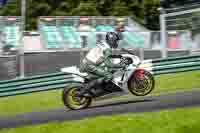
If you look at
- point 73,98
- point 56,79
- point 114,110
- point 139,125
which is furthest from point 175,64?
point 139,125

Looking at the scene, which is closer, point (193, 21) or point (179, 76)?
point (179, 76)

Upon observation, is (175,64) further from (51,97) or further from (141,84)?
(141,84)

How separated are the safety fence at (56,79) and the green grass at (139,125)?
327 inches

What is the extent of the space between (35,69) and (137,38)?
525cm

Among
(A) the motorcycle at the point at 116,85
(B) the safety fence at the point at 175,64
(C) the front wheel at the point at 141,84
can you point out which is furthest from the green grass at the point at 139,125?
(B) the safety fence at the point at 175,64

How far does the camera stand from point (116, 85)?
1254cm

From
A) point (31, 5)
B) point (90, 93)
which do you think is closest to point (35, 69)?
point (90, 93)

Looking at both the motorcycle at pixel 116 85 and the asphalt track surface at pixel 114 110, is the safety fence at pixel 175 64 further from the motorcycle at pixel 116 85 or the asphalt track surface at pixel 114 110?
the asphalt track surface at pixel 114 110

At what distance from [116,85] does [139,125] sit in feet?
15.5

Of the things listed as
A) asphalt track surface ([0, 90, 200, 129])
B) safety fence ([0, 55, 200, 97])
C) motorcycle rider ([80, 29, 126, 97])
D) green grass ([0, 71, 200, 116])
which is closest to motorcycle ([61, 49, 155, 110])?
motorcycle rider ([80, 29, 126, 97])

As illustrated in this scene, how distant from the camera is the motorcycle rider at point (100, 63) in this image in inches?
483

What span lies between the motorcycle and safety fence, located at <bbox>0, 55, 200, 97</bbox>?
4.49 m

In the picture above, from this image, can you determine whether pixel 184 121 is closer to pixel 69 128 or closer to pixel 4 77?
pixel 69 128

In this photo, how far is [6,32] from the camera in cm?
2359
